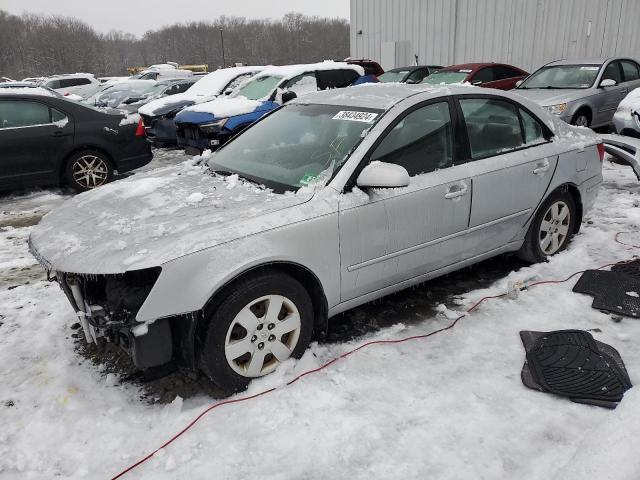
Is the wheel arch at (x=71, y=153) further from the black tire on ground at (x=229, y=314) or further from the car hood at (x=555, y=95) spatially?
the car hood at (x=555, y=95)

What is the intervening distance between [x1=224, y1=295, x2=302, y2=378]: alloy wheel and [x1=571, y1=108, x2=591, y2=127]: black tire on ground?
7732mm

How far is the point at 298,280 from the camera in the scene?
2920mm

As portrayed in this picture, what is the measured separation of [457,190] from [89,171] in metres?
5.93

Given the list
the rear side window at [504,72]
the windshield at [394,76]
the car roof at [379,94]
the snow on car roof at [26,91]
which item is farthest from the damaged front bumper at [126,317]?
A: the windshield at [394,76]

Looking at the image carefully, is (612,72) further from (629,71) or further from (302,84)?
(302,84)

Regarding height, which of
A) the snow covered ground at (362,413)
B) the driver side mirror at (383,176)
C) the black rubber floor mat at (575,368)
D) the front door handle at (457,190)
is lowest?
the snow covered ground at (362,413)

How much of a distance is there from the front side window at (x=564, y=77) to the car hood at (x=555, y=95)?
1.25 ft

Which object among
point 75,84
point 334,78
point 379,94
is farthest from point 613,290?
point 75,84

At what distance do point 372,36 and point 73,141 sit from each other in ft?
54.2

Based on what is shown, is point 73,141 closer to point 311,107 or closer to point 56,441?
point 311,107

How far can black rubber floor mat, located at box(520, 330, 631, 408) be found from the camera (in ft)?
8.80

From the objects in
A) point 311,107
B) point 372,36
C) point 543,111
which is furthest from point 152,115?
point 372,36

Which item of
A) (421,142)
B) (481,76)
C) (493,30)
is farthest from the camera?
(493,30)

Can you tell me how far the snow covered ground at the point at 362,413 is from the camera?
2.27 metres
